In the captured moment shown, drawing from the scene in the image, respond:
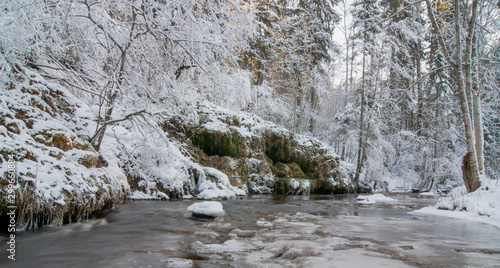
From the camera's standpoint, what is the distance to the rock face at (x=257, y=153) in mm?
12703

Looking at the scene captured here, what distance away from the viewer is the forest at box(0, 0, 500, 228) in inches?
187

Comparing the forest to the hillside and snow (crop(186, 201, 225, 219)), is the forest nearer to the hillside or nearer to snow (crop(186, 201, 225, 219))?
the hillside

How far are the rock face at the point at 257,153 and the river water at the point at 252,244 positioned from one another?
6.57 m

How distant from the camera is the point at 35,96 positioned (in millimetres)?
5441

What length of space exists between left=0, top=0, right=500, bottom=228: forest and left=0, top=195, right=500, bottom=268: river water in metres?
0.78

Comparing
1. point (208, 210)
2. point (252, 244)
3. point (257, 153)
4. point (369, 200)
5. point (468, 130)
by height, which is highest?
point (468, 130)

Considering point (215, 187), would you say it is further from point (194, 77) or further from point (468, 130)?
point (468, 130)

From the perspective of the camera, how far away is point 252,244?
3934 millimetres

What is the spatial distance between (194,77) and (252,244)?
4.45 m

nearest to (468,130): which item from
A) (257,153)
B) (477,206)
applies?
(477,206)

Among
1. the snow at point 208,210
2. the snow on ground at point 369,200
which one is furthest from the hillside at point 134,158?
the snow on ground at point 369,200

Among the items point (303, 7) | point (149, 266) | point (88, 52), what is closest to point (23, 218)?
point (149, 266)

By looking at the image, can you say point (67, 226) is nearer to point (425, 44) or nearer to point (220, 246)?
point (220, 246)

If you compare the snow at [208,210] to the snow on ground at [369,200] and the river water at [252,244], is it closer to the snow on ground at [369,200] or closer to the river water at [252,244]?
the river water at [252,244]
